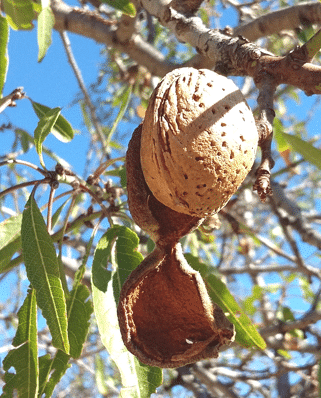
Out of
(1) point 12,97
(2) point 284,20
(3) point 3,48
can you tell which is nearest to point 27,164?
(1) point 12,97

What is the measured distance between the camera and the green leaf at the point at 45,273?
1.19 meters

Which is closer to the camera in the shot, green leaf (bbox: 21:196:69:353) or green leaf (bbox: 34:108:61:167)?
green leaf (bbox: 21:196:69:353)

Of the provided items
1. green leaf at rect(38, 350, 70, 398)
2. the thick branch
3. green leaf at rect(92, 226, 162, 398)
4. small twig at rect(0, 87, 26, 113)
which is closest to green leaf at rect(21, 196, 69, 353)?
green leaf at rect(92, 226, 162, 398)

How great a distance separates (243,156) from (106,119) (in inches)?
122

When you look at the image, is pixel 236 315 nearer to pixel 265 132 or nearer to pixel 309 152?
pixel 309 152

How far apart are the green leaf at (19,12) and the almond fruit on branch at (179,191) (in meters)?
1.06

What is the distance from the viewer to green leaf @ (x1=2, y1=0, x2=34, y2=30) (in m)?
1.87

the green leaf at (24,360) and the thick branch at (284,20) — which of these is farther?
the thick branch at (284,20)

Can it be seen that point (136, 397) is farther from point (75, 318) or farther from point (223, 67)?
point (223, 67)

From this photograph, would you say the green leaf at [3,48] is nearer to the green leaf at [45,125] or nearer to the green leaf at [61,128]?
the green leaf at [61,128]

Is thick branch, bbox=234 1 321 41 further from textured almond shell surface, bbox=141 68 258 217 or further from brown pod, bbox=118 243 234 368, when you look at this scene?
brown pod, bbox=118 243 234 368

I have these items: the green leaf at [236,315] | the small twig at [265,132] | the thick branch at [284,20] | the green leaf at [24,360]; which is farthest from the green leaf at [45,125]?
the thick branch at [284,20]

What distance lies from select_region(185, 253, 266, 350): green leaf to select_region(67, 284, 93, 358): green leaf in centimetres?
43

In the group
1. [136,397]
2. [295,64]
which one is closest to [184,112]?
[295,64]
